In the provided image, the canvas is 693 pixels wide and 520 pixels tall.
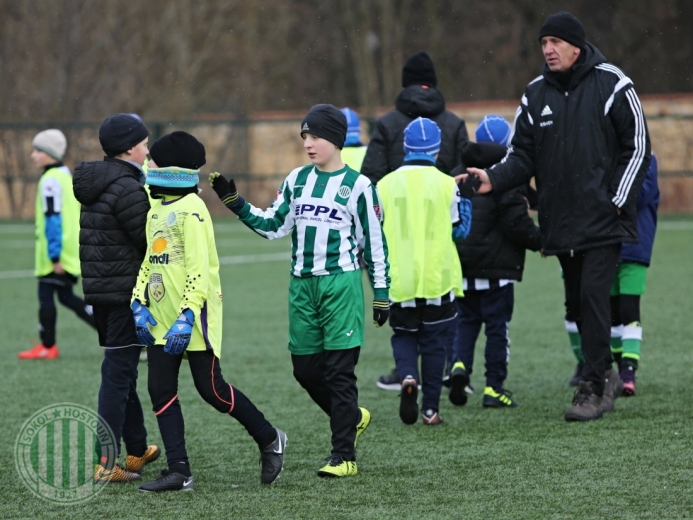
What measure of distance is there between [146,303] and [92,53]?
26.1 metres

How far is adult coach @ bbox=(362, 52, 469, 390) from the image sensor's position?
7.75 metres

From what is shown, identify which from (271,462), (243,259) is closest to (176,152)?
(271,462)

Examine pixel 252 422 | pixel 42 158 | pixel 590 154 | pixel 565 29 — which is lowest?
pixel 252 422

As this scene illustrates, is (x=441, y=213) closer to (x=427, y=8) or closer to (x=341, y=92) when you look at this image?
(x=427, y=8)

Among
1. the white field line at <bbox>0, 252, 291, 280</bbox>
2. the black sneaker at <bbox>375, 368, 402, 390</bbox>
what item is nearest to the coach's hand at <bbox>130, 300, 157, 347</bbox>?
the black sneaker at <bbox>375, 368, 402, 390</bbox>

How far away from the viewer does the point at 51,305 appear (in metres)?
9.26

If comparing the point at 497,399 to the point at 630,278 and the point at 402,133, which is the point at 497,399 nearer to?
the point at 630,278

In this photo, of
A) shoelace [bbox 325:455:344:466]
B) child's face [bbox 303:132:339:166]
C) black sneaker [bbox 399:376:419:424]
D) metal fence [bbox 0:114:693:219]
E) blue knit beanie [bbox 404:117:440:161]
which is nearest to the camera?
shoelace [bbox 325:455:344:466]

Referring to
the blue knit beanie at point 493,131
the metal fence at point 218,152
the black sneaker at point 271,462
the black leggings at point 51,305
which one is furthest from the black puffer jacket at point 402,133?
the metal fence at point 218,152

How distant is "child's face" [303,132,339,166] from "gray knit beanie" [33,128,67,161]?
4393 mm

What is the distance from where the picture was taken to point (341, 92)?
36531 mm

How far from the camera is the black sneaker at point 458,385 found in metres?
6.72

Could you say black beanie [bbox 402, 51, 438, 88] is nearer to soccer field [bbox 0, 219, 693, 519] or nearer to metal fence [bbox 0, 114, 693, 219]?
soccer field [bbox 0, 219, 693, 519]

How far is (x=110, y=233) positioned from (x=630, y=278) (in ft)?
11.9
